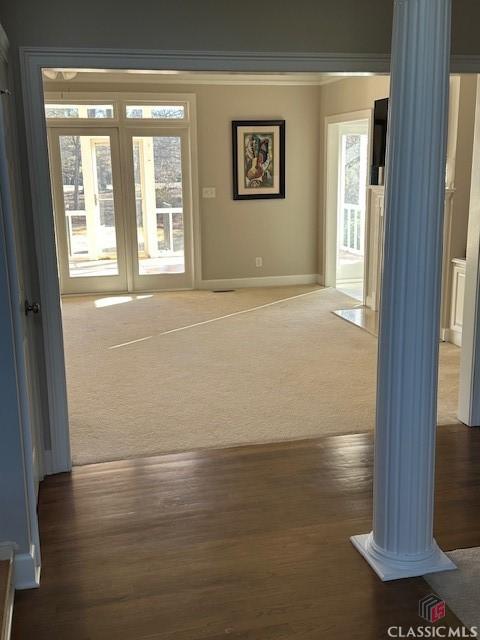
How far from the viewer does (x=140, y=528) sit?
284 centimetres

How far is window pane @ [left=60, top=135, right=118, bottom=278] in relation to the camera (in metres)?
7.54

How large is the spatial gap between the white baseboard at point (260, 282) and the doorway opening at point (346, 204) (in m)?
0.34

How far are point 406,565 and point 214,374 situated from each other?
268 centimetres

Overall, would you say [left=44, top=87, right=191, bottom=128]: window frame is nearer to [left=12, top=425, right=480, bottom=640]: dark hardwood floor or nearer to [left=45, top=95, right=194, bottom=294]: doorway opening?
[left=45, top=95, right=194, bottom=294]: doorway opening

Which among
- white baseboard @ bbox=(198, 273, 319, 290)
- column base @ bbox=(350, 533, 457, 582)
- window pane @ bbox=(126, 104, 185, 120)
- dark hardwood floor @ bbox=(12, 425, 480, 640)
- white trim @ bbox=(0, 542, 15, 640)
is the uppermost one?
window pane @ bbox=(126, 104, 185, 120)

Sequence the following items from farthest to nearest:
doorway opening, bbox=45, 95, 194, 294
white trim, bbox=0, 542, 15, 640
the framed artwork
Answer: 1. the framed artwork
2. doorway opening, bbox=45, 95, 194, 294
3. white trim, bbox=0, 542, 15, 640

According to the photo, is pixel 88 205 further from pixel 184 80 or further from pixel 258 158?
pixel 258 158

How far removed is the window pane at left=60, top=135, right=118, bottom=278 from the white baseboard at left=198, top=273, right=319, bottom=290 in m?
1.22

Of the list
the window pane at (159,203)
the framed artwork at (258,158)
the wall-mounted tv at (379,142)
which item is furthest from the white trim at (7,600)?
the framed artwork at (258,158)

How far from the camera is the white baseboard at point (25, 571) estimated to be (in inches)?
94.5

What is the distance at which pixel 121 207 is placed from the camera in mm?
7727

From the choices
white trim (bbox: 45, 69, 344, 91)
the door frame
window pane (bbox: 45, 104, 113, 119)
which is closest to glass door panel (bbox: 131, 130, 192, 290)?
window pane (bbox: 45, 104, 113, 119)

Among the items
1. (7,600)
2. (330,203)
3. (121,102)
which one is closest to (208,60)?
(7,600)

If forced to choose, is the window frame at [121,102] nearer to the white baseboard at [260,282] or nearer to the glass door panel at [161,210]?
the glass door panel at [161,210]
